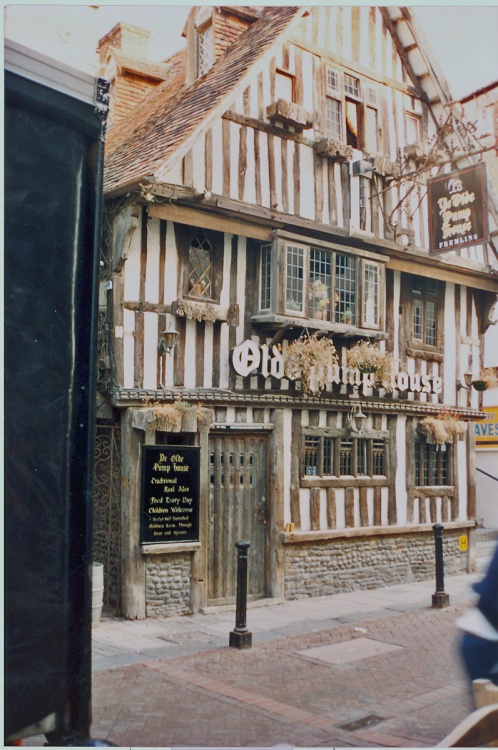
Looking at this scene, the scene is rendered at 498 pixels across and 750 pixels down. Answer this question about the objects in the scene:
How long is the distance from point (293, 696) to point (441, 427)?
6760mm

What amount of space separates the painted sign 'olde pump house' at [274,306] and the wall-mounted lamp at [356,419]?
3cm

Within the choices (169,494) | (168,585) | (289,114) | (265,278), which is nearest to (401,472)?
(265,278)

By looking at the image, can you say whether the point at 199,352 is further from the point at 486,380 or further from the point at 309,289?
the point at 486,380

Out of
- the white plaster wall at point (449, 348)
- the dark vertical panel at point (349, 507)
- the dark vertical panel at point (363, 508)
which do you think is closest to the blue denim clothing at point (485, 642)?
the dark vertical panel at point (349, 507)

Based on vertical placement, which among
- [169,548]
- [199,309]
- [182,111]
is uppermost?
[182,111]

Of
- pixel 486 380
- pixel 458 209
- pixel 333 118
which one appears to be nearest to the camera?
pixel 458 209

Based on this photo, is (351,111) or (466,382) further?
(466,382)

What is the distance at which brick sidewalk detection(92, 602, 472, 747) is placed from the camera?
5.53 m

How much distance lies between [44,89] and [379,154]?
8395 millimetres

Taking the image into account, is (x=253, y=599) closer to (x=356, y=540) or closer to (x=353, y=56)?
(x=356, y=540)

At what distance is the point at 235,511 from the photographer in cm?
979

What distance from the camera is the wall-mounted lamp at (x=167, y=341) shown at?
29.5ft

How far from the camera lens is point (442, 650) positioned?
7949mm

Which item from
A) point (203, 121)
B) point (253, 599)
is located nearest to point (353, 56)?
point (203, 121)
